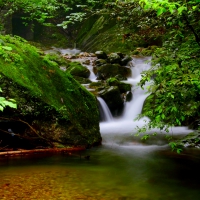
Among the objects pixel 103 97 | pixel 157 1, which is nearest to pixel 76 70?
pixel 103 97

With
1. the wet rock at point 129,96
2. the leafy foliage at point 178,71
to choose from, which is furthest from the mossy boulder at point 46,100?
the wet rock at point 129,96

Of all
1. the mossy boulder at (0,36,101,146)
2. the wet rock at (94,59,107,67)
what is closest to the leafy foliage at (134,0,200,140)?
the mossy boulder at (0,36,101,146)

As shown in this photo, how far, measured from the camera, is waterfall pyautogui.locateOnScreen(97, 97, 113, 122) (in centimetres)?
1080

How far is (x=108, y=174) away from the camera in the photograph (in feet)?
15.8

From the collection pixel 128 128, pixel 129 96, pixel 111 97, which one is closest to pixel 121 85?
pixel 129 96

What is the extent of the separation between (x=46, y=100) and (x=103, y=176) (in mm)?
2573

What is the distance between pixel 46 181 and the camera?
4.22m

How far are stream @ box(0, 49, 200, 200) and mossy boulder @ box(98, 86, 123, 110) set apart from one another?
3.74m

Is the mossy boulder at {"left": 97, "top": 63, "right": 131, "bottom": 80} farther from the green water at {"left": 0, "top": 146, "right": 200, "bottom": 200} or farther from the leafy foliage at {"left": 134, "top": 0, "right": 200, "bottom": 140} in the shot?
the leafy foliage at {"left": 134, "top": 0, "right": 200, "bottom": 140}

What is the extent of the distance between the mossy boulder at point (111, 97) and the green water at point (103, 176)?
15.5 feet

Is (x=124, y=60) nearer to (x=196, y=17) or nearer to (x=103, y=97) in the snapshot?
(x=103, y=97)

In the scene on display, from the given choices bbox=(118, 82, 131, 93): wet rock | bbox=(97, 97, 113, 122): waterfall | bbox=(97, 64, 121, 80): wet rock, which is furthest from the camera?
bbox=(97, 64, 121, 80): wet rock

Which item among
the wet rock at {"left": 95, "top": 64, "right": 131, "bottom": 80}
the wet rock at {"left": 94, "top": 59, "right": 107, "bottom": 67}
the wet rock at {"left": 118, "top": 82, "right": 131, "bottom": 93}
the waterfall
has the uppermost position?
the wet rock at {"left": 94, "top": 59, "right": 107, "bottom": 67}

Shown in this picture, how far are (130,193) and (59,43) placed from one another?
22997 millimetres
